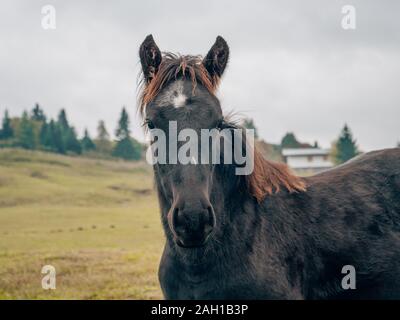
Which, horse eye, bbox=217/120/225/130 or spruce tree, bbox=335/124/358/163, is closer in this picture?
horse eye, bbox=217/120/225/130

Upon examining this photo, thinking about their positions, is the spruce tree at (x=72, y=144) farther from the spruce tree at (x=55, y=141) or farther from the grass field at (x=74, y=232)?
the grass field at (x=74, y=232)

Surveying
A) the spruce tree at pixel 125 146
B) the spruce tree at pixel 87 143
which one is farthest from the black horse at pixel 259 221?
the spruce tree at pixel 87 143

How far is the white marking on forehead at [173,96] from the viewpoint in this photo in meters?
4.91

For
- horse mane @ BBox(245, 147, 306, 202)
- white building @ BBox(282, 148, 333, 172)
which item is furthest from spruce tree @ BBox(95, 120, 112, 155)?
horse mane @ BBox(245, 147, 306, 202)

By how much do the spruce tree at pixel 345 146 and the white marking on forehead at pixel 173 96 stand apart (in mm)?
78133

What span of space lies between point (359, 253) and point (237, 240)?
159cm

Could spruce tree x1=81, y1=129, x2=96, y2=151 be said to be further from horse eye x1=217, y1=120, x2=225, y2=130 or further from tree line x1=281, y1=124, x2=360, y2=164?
horse eye x1=217, y1=120, x2=225, y2=130

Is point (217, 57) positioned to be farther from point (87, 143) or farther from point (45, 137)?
point (87, 143)

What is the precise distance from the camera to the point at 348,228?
228 inches

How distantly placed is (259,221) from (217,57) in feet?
6.62

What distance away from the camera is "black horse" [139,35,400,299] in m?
5.00

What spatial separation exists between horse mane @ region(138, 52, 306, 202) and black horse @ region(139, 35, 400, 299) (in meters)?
0.01

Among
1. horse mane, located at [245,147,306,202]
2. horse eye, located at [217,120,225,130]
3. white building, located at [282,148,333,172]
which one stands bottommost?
horse mane, located at [245,147,306,202]
